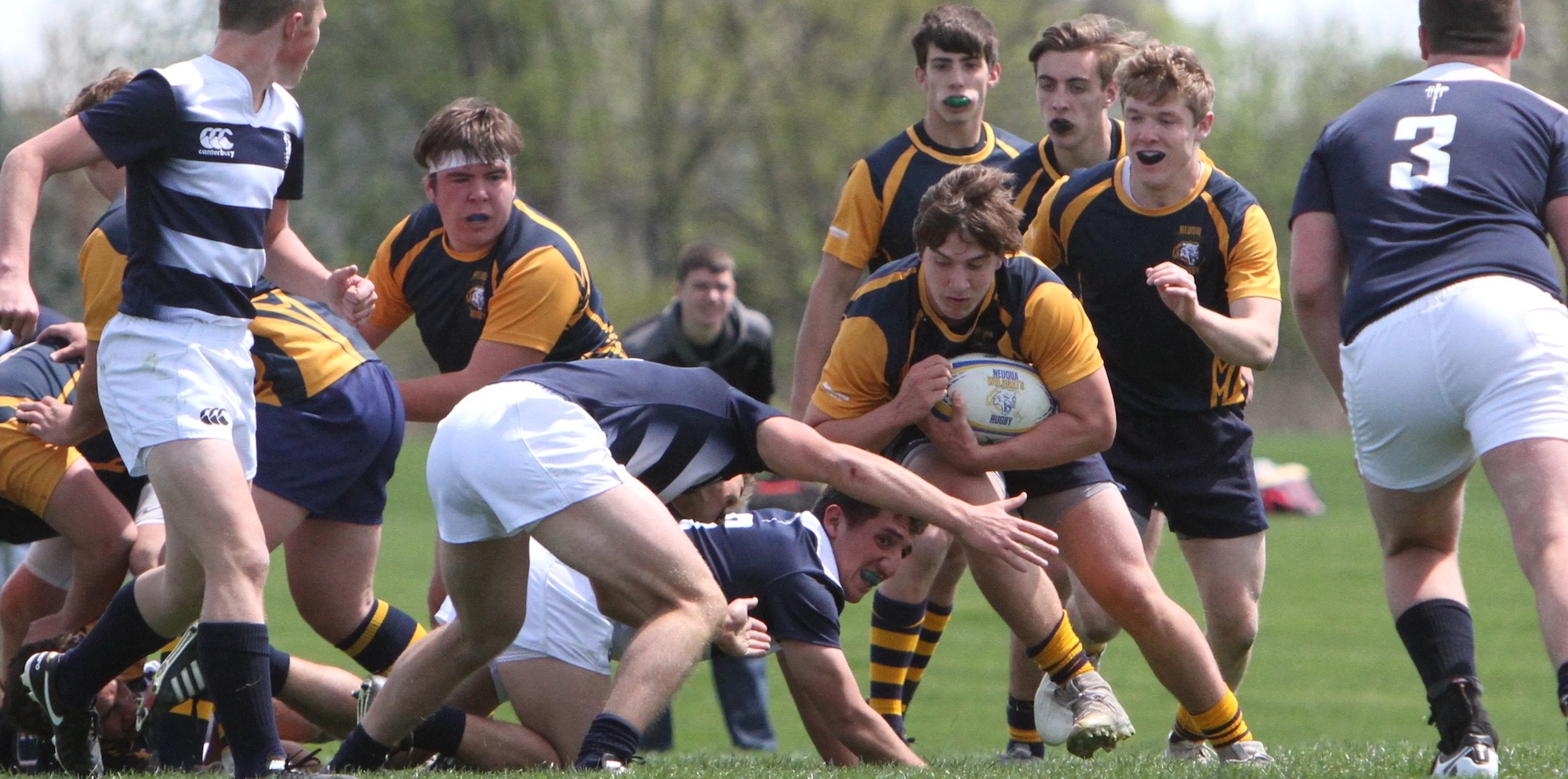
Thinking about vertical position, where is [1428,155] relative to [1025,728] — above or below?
above

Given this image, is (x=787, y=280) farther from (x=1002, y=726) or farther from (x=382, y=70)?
A: (x=1002, y=726)

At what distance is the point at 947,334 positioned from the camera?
5176mm

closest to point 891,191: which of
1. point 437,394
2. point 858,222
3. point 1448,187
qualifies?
point 858,222

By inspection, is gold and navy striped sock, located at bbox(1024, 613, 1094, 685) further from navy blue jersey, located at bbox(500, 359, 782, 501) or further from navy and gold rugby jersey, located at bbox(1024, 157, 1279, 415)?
navy blue jersey, located at bbox(500, 359, 782, 501)

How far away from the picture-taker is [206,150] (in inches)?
172

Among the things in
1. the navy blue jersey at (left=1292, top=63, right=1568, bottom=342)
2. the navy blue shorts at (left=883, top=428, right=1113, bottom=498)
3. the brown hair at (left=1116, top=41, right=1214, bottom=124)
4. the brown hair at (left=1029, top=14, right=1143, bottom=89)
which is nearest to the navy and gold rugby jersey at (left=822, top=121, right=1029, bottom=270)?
the brown hair at (left=1029, top=14, right=1143, bottom=89)

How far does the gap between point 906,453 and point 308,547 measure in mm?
1972

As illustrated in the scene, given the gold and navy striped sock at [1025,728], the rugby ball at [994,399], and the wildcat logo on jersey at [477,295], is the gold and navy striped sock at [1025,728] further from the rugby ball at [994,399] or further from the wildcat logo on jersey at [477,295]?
the wildcat logo on jersey at [477,295]

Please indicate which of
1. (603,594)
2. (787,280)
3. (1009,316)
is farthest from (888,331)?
(787,280)

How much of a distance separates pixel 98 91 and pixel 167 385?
1776 millimetres

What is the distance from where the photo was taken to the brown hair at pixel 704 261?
372 inches

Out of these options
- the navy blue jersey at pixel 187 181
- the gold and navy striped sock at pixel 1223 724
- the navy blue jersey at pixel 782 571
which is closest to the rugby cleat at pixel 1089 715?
the gold and navy striped sock at pixel 1223 724

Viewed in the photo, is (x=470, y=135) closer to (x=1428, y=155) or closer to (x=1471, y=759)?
(x=1428, y=155)

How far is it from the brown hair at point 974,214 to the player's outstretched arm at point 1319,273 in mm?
872
